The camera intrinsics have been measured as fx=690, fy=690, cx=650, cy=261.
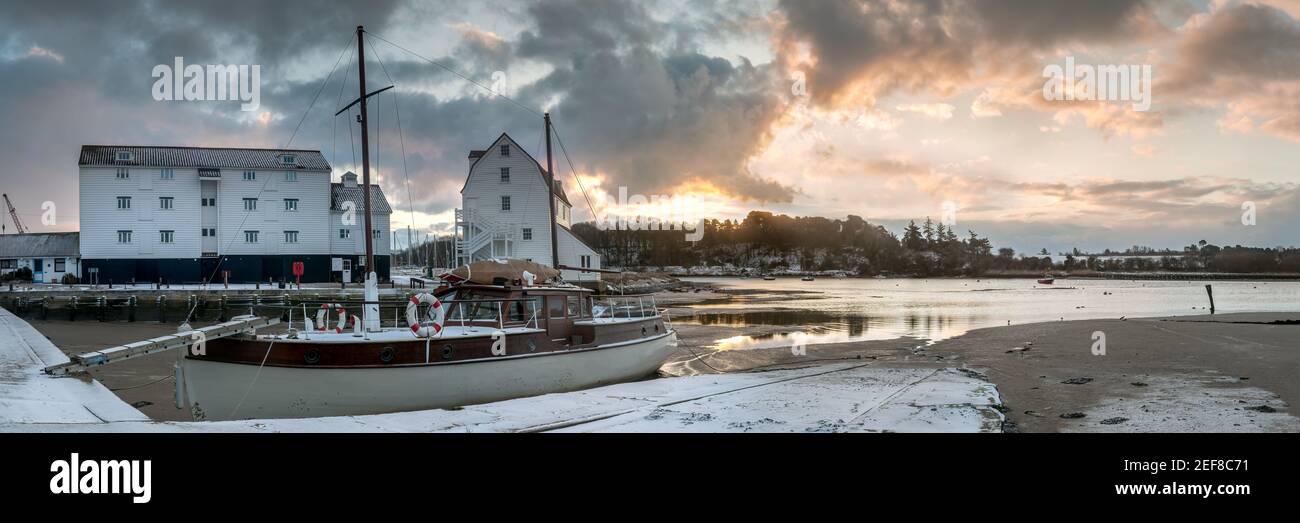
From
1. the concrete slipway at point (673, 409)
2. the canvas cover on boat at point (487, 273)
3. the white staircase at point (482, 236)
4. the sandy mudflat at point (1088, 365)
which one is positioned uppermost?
the white staircase at point (482, 236)

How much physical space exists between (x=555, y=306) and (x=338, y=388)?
4.99 m

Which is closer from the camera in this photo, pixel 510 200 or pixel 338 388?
pixel 338 388

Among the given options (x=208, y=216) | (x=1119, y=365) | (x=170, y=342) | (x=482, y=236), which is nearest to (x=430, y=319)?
(x=170, y=342)

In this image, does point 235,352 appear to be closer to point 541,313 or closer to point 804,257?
point 541,313

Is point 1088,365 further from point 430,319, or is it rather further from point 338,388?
point 338,388

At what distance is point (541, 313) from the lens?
49.0 ft

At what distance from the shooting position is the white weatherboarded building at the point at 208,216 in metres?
45.2

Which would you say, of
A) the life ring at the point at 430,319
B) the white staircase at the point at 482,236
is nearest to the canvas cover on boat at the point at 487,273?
the life ring at the point at 430,319

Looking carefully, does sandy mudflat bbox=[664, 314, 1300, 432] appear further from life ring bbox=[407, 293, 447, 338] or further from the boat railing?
life ring bbox=[407, 293, 447, 338]

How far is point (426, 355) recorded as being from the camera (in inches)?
480

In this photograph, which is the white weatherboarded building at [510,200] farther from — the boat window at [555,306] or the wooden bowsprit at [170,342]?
the wooden bowsprit at [170,342]

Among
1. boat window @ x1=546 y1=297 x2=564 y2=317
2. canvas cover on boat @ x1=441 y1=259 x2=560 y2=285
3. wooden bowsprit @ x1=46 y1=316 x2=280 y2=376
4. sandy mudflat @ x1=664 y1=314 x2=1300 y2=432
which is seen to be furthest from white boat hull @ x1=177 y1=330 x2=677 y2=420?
sandy mudflat @ x1=664 y1=314 x2=1300 y2=432

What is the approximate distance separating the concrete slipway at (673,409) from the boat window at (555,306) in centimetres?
273
